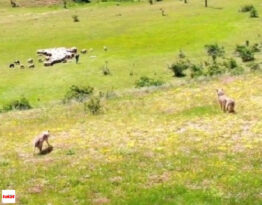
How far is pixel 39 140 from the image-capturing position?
1359 inches

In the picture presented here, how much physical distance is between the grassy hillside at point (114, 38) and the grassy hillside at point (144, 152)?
108ft

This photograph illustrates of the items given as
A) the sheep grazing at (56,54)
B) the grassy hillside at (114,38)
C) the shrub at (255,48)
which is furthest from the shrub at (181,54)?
the sheep grazing at (56,54)

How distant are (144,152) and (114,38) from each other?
82.5 meters

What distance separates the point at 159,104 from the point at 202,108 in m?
4.22

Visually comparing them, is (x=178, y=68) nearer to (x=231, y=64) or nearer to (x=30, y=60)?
(x=231, y=64)

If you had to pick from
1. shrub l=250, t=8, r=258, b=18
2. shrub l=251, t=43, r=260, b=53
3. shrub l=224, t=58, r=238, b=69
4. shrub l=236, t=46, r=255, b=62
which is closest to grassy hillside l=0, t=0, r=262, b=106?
shrub l=250, t=8, r=258, b=18

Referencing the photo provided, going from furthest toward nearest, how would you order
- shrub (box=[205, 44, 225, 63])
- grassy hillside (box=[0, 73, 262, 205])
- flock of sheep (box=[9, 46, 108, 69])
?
flock of sheep (box=[9, 46, 108, 69]) < shrub (box=[205, 44, 225, 63]) < grassy hillside (box=[0, 73, 262, 205])

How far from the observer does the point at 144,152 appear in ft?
110

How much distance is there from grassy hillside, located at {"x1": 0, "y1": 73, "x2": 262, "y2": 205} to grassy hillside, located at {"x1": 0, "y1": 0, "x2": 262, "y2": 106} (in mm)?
32970

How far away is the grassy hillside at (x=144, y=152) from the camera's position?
27.2m

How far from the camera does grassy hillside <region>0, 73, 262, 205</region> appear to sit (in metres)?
27.2

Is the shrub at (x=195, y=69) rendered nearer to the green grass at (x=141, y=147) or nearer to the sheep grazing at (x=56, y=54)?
the green grass at (x=141, y=147)

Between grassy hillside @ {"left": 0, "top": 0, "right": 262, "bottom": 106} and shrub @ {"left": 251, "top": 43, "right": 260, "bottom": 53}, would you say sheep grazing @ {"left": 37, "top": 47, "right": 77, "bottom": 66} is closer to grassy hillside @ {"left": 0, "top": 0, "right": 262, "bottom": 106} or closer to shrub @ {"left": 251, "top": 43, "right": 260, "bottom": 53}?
grassy hillside @ {"left": 0, "top": 0, "right": 262, "bottom": 106}

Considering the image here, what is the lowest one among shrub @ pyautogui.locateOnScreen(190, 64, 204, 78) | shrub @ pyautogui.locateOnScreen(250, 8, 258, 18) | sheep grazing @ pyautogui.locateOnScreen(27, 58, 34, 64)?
sheep grazing @ pyautogui.locateOnScreen(27, 58, 34, 64)
